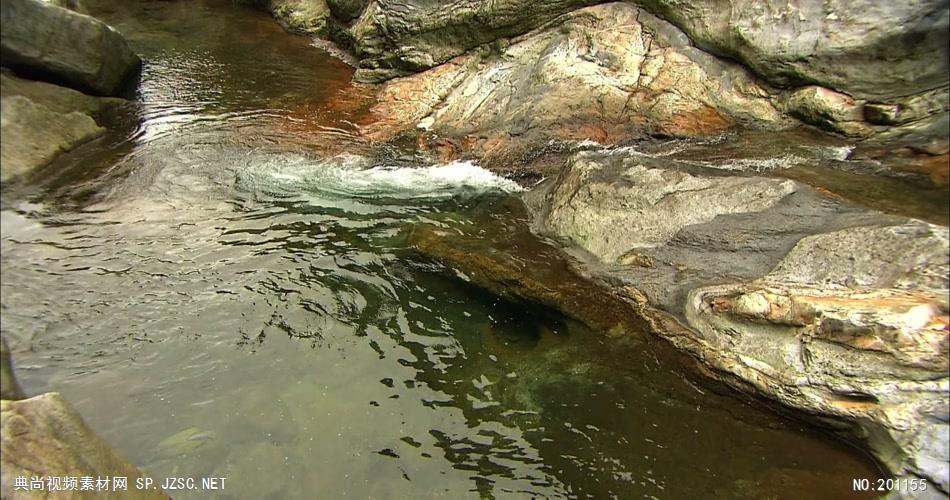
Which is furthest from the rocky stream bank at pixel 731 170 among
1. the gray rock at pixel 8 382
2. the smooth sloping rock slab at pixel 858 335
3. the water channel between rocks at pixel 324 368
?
the gray rock at pixel 8 382

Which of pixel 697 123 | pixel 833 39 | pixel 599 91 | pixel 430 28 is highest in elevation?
pixel 430 28

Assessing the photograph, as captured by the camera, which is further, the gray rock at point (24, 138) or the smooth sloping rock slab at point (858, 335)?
the smooth sloping rock slab at point (858, 335)

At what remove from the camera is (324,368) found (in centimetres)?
522

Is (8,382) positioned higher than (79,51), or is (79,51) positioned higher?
(79,51)

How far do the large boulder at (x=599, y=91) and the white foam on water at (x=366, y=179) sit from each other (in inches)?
29.1

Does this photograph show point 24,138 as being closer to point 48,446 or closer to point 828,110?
point 48,446

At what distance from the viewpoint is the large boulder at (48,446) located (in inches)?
120

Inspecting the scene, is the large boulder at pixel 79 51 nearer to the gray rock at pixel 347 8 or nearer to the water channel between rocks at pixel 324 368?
the water channel between rocks at pixel 324 368

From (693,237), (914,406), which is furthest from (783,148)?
(914,406)

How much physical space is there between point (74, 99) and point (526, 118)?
6.26 meters

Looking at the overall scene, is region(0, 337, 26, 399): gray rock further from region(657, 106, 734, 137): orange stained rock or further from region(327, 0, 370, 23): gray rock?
region(327, 0, 370, 23): gray rock

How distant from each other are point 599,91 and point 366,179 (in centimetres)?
409

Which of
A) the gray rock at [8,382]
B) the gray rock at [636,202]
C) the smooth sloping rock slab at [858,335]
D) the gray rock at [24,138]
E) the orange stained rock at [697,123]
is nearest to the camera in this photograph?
the gray rock at [24,138]

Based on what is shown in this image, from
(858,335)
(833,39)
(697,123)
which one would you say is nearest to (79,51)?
(697,123)
